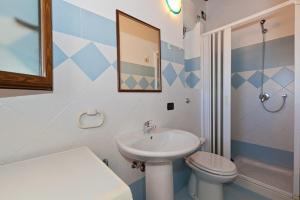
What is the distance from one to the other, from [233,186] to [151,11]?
2.02 m

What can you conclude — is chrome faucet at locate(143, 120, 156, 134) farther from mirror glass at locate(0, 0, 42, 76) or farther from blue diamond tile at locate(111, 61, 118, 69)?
mirror glass at locate(0, 0, 42, 76)

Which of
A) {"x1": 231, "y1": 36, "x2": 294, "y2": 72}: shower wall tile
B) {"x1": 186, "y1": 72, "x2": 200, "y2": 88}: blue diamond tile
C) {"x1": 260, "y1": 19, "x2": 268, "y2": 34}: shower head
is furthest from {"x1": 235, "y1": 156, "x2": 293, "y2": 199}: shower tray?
{"x1": 260, "y1": 19, "x2": 268, "y2": 34}: shower head

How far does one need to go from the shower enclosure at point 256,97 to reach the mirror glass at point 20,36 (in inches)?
63.7

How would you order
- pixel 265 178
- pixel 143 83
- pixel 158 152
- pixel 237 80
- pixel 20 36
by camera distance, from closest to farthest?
pixel 20 36
pixel 158 152
pixel 143 83
pixel 265 178
pixel 237 80

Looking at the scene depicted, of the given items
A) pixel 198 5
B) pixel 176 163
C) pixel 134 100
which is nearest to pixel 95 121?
pixel 134 100

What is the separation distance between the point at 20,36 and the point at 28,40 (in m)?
0.02

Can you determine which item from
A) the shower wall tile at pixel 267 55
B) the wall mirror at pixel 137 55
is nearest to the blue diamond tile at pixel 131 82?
the wall mirror at pixel 137 55

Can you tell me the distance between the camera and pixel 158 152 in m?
0.79

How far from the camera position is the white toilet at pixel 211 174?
117cm

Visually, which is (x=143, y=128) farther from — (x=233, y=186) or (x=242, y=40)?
(x=242, y=40)

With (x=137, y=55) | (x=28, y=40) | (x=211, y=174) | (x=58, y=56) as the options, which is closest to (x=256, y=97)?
(x=211, y=174)

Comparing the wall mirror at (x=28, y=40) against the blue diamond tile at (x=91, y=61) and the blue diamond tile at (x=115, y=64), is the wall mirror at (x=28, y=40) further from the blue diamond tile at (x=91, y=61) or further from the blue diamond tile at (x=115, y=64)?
the blue diamond tile at (x=115, y=64)

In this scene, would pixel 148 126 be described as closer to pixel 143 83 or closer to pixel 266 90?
pixel 143 83

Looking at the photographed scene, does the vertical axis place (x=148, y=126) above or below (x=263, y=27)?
below
